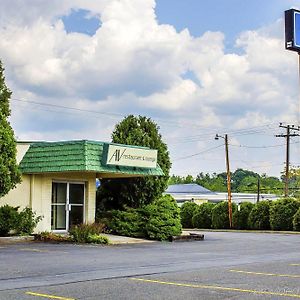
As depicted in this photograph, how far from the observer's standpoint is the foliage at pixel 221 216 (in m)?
45.7

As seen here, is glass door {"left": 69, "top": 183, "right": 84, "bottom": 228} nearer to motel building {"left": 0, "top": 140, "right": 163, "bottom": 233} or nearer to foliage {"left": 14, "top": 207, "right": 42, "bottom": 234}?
motel building {"left": 0, "top": 140, "right": 163, "bottom": 233}

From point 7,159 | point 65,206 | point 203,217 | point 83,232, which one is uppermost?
point 7,159

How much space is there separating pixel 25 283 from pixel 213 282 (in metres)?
3.68

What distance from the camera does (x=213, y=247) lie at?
2252cm

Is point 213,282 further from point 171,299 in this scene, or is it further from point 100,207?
point 100,207

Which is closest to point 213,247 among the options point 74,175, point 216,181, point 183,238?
point 183,238

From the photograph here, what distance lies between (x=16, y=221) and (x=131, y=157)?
5360 millimetres

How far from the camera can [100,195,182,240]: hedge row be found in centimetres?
2584

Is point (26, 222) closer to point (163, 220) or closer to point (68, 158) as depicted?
point (68, 158)

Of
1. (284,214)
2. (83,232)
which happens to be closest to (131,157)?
(83,232)

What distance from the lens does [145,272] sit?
13.9m

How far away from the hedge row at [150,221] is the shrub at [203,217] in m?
19.5

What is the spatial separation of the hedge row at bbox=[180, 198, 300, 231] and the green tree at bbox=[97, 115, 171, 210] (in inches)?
530

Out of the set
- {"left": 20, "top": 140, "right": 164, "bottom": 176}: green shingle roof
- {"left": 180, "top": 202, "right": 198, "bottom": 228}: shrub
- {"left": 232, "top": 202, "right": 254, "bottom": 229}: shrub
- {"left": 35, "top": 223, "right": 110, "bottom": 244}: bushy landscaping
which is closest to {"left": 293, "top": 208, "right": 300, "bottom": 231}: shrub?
{"left": 232, "top": 202, "right": 254, "bottom": 229}: shrub
